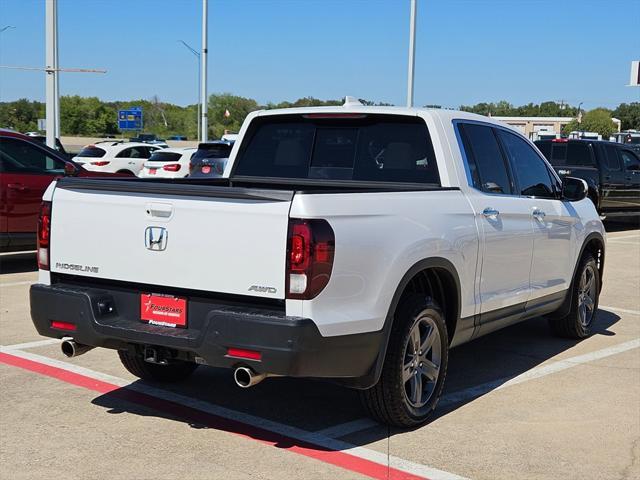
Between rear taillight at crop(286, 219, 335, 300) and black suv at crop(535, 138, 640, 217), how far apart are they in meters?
15.2

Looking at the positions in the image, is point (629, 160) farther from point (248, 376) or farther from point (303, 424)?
point (248, 376)

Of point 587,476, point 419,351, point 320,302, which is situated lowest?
point 587,476

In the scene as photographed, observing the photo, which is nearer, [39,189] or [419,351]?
[419,351]

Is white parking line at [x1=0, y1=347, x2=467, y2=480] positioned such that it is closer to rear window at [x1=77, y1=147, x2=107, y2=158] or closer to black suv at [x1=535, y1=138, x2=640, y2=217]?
black suv at [x1=535, y1=138, x2=640, y2=217]

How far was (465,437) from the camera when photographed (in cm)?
500

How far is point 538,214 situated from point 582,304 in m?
1.64

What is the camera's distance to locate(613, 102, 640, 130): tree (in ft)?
474

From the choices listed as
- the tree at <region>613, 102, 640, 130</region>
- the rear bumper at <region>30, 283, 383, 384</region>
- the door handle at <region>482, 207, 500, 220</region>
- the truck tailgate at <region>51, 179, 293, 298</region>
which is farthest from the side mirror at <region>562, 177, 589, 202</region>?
the tree at <region>613, 102, 640, 130</region>

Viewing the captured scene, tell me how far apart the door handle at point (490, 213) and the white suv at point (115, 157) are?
880 inches

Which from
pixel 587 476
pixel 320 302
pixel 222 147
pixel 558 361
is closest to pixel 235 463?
pixel 320 302

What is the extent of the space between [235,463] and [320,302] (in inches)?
39.0

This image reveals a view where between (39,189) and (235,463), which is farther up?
(39,189)

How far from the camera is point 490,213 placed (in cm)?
574

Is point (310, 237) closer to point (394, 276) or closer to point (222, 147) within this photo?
point (394, 276)
